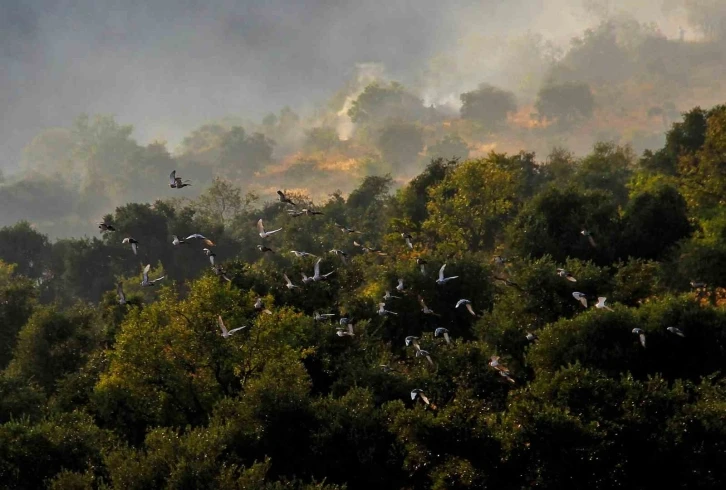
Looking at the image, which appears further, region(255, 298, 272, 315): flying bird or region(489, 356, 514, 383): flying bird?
region(255, 298, 272, 315): flying bird

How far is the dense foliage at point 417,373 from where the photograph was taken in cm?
2492

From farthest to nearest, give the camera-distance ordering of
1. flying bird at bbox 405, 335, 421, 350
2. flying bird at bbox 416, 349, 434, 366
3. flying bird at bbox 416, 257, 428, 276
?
flying bird at bbox 416, 257, 428, 276
flying bird at bbox 405, 335, 421, 350
flying bird at bbox 416, 349, 434, 366

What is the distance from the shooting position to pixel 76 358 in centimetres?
5175

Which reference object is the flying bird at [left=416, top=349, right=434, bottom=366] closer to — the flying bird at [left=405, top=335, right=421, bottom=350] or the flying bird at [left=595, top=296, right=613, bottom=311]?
the flying bird at [left=405, top=335, right=421, bottom=350]

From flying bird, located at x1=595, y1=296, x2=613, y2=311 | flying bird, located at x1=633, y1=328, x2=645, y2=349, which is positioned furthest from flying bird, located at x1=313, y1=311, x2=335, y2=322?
flying bird, located at x1=633, y1=328, x2=645, y2=349

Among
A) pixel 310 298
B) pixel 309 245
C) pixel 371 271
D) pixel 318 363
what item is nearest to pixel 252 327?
pixel 318 363

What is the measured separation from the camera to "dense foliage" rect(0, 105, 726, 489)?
2492cm

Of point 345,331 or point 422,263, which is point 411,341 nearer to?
point 345,331

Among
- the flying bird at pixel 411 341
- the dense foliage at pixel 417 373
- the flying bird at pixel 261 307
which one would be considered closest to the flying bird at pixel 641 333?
the dense foliage at pixel 417 373

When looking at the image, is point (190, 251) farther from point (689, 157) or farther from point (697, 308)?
point (697, 308)

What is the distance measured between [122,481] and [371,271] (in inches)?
1938

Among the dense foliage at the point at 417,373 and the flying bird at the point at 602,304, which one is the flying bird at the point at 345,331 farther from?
the flying bird at the point at 602,304

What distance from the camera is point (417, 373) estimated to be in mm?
35344

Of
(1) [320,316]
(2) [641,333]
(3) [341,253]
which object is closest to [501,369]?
(2) [641,333]
